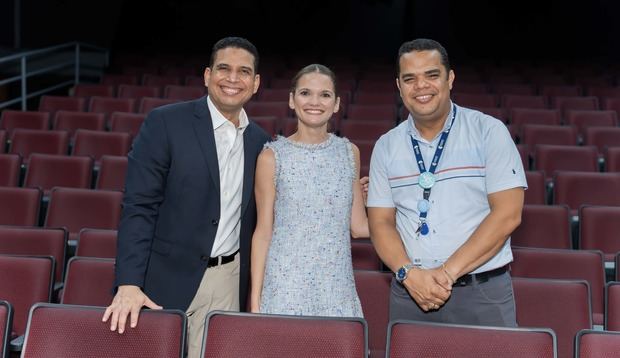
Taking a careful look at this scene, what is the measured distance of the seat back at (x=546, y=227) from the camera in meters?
3.78

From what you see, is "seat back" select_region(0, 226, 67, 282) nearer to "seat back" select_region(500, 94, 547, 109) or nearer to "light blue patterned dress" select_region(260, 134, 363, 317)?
Answer: "light blue patterned dress" select_region(260, 134, 363, 317)

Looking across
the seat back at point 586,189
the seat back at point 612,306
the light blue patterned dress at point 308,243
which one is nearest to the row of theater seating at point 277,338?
the light blue patterned dress at point 308,243

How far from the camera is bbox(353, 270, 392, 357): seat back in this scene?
290cm

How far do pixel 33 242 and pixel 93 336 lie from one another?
1.40 meters

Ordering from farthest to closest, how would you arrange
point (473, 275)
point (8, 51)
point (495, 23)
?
point (495, 23) → point (8, 51) → point (473, 275)

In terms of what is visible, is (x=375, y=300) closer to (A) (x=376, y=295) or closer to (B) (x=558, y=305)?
(A) (x=376, y=295)

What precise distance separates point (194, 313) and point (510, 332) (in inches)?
37.4

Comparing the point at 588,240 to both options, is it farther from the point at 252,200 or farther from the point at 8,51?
the point at 8,51

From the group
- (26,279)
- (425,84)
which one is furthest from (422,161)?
(26,279)

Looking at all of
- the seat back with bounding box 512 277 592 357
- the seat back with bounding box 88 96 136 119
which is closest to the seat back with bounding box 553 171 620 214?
the seat back with bounding box 512 277 592 357

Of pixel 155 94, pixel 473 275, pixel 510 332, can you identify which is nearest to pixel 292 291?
pixel 473 275

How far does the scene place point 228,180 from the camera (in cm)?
237

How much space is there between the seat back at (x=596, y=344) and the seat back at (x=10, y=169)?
3576 mm

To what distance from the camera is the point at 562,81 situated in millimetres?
8648
